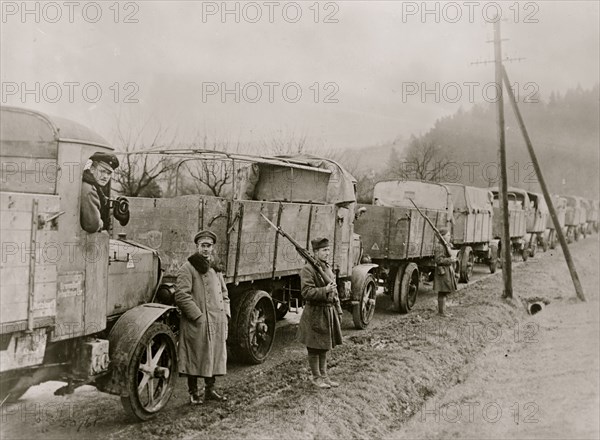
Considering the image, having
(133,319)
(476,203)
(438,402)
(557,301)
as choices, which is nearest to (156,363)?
(133,319)

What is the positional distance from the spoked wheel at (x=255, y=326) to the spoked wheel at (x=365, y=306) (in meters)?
2.44

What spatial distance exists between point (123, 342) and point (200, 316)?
79 cm

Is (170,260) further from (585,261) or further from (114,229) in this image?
(585,261)

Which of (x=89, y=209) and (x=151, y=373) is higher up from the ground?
(x=89, y=209)

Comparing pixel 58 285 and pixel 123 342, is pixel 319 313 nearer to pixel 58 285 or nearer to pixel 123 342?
pixel 123 342

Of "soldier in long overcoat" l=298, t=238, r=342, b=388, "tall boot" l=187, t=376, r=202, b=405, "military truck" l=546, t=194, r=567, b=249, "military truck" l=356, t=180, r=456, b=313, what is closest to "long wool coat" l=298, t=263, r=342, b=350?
"soldier in long overcoat" l=298, t=238, r=342, b=388

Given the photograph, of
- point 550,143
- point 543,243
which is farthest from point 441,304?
point 550,143

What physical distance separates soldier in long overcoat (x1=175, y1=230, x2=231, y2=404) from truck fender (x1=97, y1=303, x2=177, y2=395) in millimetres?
332

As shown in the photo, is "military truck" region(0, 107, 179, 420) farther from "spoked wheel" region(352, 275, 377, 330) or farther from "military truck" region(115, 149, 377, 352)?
"spoked wheel" region(352, 275, 377, 330)

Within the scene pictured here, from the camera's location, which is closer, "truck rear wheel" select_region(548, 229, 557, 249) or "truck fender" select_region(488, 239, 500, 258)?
"truck fender" select_region(488, 239, 500, 258)

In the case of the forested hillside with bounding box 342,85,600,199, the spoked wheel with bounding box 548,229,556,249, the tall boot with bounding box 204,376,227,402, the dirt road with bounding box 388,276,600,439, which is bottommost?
the dirt road with bounding box 388,276,600,439

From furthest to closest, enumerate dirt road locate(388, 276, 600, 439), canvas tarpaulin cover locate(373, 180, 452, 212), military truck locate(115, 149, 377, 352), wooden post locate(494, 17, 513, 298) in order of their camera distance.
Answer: canvas tarpaulin cover locate(373, 180, 452, 212), wooden post locate(494, 17, 513, 298), military truck locate(115, 149, 377, 352), dirt road locate(388, 276, 600, 439)

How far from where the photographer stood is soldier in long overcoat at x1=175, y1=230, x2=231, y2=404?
5250mm

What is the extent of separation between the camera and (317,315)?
591cm
